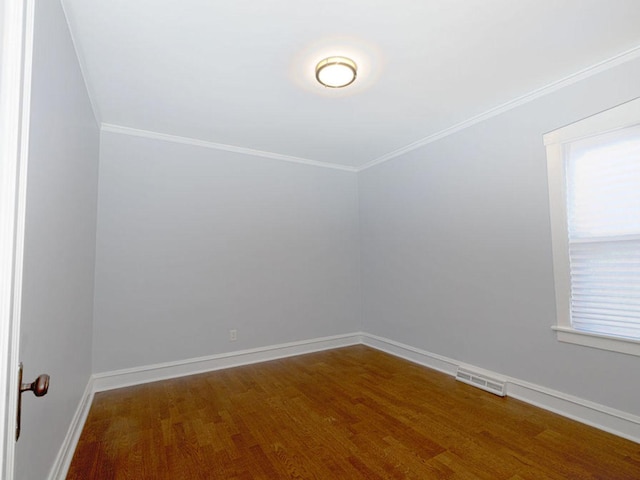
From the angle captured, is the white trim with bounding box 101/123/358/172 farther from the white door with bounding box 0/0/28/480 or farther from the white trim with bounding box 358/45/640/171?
the white door with bounding box 0/0/28/480

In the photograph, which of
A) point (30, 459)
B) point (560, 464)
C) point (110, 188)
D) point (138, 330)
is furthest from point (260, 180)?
point (560, 464)

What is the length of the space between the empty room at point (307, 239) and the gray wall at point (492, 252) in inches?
0.8

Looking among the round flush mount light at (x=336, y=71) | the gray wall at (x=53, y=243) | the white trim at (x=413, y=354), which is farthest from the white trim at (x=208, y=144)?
the white trim at (x=413, y=354)

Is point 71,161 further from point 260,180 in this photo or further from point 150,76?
point 260,180

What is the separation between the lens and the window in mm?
2168

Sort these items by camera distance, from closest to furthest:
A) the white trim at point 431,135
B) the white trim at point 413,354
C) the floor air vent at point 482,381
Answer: the white trim at point 431,135, the floor air vent at point 482,381, the white trim at point 413,354

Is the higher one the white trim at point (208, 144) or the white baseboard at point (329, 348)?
the white trim at point (208, 144)

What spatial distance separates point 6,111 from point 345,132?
308cm

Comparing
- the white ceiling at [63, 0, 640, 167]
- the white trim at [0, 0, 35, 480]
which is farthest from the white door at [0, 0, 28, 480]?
the white ceiling at [63, 0, 640, 167]

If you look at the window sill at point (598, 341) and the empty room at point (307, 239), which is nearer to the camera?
the empty room at point (307, 239)

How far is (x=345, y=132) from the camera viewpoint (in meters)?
3.51

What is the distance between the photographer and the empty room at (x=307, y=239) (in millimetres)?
1754

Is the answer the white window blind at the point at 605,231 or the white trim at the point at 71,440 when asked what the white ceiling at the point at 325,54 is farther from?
the white trim at the point at 71,440

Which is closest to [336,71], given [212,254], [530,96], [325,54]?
[325,54]
